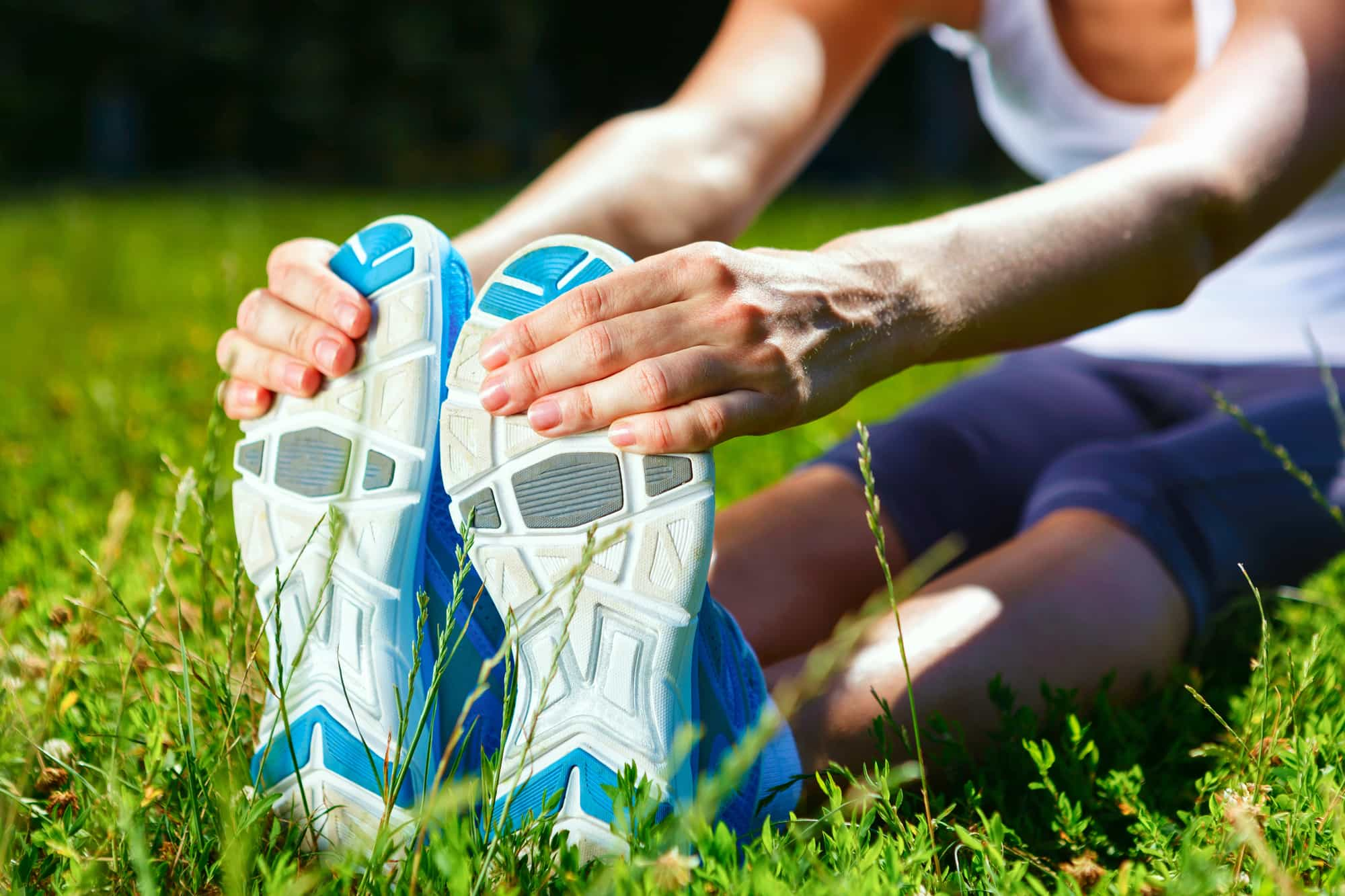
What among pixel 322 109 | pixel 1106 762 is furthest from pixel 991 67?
pixel 322 109

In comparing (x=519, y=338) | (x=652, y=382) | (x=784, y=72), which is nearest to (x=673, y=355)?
(x=652, y=382)

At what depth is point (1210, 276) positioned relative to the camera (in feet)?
6.45

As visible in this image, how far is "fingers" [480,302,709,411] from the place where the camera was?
3.49ft

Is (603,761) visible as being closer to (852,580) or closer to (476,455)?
(476,455)

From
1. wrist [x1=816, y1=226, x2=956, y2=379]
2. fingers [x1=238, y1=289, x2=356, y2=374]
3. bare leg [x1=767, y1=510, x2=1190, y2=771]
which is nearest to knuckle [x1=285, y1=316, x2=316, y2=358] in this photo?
fingers [x1=238, y1=289, x2=356, y2=374]

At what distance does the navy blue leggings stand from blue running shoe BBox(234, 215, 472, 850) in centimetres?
77

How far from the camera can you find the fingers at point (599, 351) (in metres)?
1.06

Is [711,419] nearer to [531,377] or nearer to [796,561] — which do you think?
[531,377]

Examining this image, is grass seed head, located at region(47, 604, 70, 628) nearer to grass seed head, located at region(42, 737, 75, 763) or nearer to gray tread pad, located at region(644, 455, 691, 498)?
grass seed head, located at region(42, 737, 75, 763)

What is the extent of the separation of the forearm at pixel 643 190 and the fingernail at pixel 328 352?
0.41 m

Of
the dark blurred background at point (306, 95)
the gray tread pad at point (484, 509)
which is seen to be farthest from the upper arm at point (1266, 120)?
the dark blurred background at point (306, 95)

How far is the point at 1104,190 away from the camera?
1308mm

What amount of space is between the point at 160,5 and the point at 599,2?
5.75 meters

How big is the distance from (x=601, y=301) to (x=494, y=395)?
13cm
